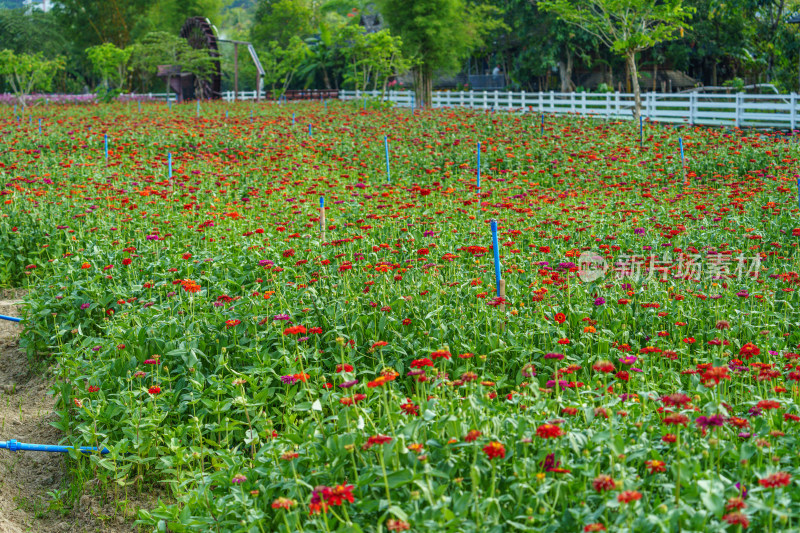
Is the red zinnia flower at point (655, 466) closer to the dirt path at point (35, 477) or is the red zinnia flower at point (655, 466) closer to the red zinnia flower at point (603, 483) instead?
the red zinnia flower at point (603, 483)

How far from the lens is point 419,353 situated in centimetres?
491

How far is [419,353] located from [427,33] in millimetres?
28164

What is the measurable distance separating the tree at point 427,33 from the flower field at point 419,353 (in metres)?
21.5

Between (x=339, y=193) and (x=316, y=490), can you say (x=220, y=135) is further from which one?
(x=316, y=490)

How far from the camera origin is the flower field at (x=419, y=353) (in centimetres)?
301

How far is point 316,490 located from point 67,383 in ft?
10.1

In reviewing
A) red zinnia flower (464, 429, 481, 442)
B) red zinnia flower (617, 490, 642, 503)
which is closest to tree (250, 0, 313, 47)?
red zinnia flower (464, 429, 481, 442)

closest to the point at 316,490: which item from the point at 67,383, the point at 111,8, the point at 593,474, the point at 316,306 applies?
the point at 593,474

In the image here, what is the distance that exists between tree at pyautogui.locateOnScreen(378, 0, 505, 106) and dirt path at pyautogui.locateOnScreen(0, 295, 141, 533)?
2668 cm

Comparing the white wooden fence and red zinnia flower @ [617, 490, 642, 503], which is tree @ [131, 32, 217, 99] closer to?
the white wooden fence

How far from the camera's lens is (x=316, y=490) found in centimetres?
281

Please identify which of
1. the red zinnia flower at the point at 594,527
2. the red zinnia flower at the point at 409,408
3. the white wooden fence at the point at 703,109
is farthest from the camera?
the white wooden fence at the point at 703,109

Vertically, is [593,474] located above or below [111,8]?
below

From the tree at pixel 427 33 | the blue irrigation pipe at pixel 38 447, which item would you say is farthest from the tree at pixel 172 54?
the blue irrigation pipe at pixel 38 447
